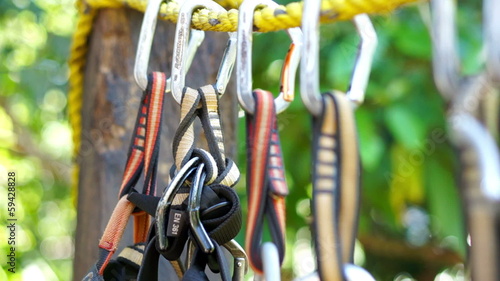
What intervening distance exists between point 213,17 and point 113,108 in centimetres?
29

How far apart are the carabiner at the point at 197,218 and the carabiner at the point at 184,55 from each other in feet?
0.25

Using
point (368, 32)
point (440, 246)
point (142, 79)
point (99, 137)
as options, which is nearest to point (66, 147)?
point (440, 246)

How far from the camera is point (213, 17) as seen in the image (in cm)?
48

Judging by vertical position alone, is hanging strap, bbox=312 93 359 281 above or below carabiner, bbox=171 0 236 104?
below

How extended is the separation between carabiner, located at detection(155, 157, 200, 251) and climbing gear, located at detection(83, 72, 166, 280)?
0.06m

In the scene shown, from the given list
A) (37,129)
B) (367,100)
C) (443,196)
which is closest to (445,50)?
(367,100)

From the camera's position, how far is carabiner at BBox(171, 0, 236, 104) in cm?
47

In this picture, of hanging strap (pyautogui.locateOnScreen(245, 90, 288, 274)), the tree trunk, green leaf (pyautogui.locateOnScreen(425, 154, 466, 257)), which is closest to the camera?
hanging strap (pyautogui.locateOnScreen(245, 90, 288, 274))

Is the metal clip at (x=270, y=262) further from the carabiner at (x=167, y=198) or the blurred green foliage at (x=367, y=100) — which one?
the blurred green foliage at (x=367, y=100)

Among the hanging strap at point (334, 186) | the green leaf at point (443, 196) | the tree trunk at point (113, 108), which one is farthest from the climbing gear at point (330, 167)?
the green leaf at point (443, 196)

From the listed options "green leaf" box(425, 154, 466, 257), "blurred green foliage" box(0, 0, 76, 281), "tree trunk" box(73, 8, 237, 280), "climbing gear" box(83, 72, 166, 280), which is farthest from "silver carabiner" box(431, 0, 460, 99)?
"green leaf" box(425, 154, 466, 257)

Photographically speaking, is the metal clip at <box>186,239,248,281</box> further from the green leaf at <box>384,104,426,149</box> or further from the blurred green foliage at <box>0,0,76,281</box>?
the green leaf at <box>384,104,426,149</box>

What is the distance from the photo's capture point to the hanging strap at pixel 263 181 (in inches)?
Answer: 14.5

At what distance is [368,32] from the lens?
43 cm
